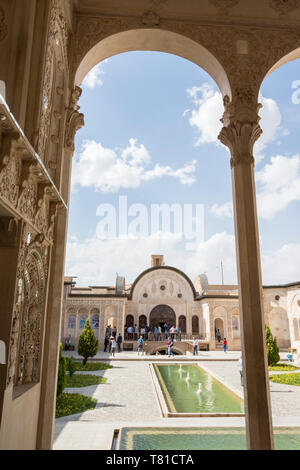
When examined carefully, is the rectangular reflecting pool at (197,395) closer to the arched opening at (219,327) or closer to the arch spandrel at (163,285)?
the arch spandrel at (163,285)

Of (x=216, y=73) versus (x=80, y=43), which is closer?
(x=80, y=43)

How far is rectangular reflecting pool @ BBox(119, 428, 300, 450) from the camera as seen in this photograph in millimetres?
5457

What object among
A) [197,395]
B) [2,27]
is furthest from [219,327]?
[2,27]

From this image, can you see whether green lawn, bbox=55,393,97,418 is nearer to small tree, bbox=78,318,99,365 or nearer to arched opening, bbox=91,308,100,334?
small tree, bbox=78,318,99,365

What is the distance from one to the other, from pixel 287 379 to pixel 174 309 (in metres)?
17.1

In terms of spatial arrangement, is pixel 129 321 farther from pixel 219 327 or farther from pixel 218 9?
pixel 218 9

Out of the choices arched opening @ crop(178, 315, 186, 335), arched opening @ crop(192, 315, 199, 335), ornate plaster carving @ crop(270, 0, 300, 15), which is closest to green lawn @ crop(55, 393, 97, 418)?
ornate plaster carving @ crop(270, 0, 300, 15)

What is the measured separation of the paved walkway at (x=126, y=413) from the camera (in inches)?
216

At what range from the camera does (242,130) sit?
16.9 feet

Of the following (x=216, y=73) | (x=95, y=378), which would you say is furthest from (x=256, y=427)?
(x=95, y=378)
